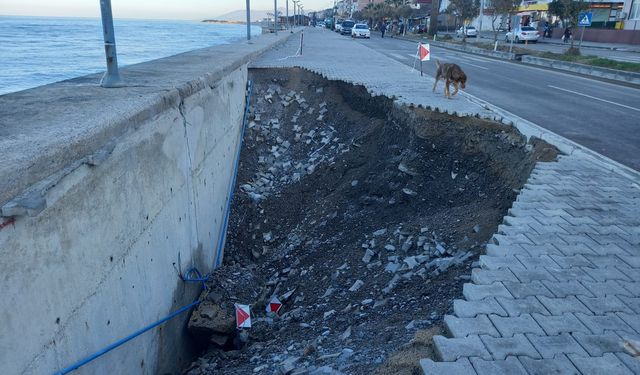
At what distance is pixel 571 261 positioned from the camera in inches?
163

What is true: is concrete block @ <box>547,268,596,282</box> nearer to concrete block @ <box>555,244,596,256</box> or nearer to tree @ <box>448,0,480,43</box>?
concrete block @ <box>555,244,596,256</box>

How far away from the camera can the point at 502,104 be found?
39.6 ft

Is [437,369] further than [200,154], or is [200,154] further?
[200,154]

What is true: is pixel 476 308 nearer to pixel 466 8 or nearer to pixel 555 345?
pixel 555 345

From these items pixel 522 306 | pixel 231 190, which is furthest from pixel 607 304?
pixel 231 190

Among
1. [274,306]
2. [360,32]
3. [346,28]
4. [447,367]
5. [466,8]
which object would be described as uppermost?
[466,8]

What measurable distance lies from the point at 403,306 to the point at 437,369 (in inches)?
70.8

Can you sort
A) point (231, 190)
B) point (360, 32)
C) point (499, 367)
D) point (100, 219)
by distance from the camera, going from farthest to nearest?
point (360, 32), point (231, 190), point (100, 219), point (499, 367)

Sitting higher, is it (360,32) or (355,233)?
(360,32)

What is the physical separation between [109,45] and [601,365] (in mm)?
5601

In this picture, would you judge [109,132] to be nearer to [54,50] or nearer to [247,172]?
[247,172]

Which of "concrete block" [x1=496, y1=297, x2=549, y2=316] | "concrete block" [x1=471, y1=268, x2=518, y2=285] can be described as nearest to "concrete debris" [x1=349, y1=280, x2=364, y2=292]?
"concrete block" [x1=471, y1=268, x2=518, y2=285]

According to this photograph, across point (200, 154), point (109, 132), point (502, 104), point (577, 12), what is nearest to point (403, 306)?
point (109, 132)

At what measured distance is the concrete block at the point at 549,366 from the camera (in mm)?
2807
